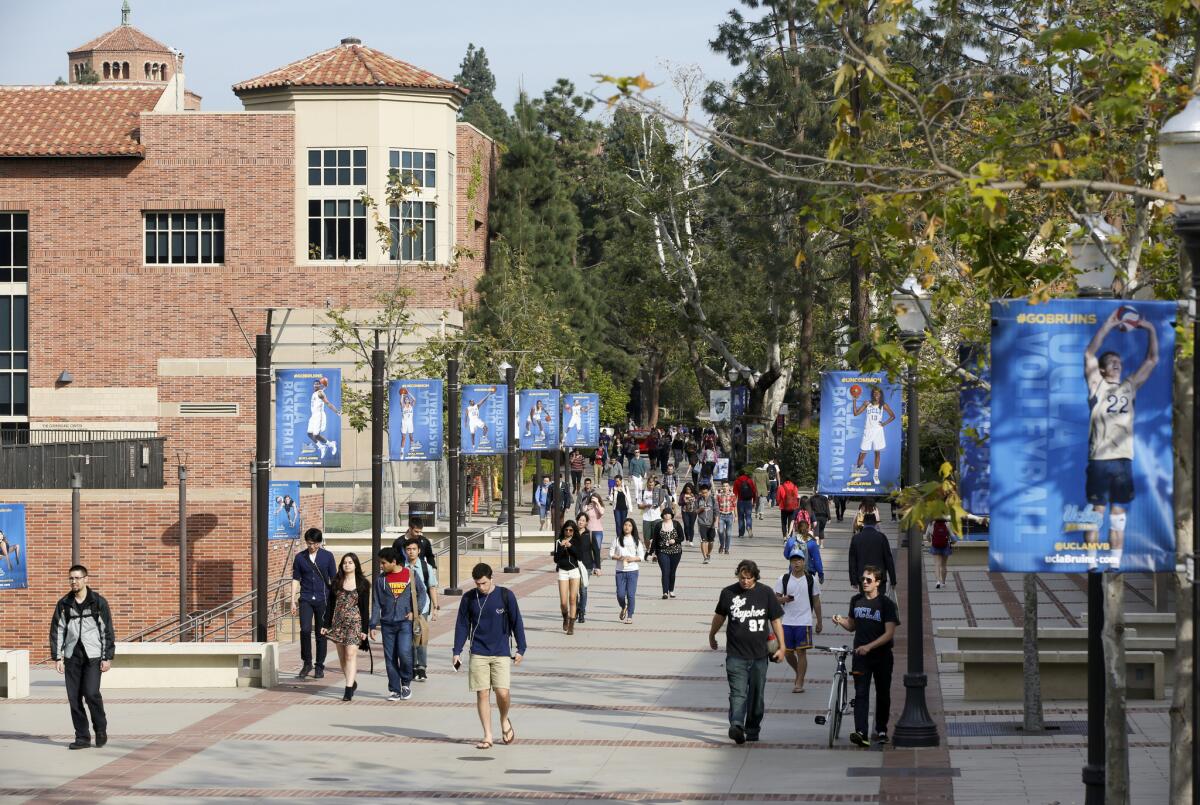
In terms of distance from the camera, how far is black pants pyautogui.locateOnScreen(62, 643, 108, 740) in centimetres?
1579

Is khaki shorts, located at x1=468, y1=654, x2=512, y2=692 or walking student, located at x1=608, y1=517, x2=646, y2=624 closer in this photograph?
khaki shorts, located at x1=468, y1=654, x2=512, y2=692

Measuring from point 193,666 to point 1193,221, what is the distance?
14402 millimetres

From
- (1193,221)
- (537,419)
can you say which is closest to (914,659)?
(1193,221)

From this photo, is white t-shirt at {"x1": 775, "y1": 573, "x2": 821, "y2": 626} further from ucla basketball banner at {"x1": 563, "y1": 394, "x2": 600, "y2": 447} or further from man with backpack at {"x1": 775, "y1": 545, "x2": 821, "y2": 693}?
ucla basketball banner at {"x1": 563, "y1": 394, "x2": 600, "y2": 447}

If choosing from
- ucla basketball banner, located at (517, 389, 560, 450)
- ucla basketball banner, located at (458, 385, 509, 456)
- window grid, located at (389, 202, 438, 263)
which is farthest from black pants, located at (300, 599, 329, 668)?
window grid, located at (389, 202, 438, 263)

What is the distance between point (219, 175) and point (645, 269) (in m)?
18.0

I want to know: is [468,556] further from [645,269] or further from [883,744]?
[645,269]

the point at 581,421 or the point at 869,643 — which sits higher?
the point at 581,421

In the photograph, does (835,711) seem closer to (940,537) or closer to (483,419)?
(940,537)

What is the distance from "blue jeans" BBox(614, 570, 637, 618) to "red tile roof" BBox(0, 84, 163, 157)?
32.4m

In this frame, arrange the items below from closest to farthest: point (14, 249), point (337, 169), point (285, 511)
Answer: point (285, 511) → point (337, 169) → point (14, 249)

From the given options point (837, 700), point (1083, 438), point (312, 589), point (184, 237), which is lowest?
point (837, 700)

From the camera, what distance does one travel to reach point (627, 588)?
85.3ft

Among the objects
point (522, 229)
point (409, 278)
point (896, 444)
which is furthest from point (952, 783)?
point (522, 229)
